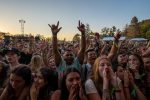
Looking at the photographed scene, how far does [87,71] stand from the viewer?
6551mm

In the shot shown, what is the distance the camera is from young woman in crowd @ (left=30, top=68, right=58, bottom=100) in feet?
14.8

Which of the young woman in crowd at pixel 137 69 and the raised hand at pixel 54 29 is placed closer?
the young woman in crowd at pixel 137 69

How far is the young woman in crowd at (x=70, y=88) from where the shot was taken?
4.29m

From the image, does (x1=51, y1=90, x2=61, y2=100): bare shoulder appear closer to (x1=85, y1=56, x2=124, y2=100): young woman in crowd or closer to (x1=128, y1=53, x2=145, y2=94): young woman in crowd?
(x1=85, y1=56, x2=124, y2=100): young woman in crowd

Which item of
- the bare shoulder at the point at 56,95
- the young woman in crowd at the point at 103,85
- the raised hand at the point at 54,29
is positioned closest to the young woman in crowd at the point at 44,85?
the bare shoulder at the point at 56,95

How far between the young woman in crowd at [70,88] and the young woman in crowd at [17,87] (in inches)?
17.3

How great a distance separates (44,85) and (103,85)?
0.85 m

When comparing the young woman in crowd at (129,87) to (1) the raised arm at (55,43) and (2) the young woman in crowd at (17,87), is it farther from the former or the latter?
(1) the raised arm at (55,43)

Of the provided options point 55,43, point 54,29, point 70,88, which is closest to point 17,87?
point 70,88

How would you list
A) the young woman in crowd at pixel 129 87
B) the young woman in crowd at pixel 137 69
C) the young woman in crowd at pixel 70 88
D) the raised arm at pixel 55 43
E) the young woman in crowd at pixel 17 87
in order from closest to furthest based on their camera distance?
1. the young woman in crowd at pixel 70 88
2. the young woman in crowd at pixel 17 87
3. the young woman in crowd at pixel 129 87
4. the young woman in crowd at pixel 137 69
5. the raised arm at pixel 55 43

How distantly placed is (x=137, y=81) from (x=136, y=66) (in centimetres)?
43

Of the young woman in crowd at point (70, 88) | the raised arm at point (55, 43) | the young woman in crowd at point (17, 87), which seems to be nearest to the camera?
the young woman in crowd at point (70, 88)

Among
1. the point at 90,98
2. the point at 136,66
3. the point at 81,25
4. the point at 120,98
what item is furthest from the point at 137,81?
the point at 81,25

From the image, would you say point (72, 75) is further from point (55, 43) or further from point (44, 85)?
point (55, 43)
